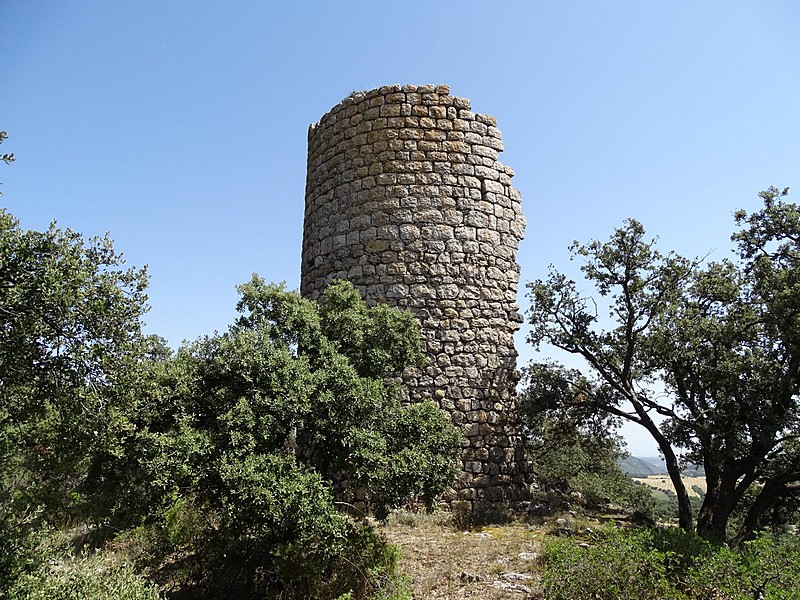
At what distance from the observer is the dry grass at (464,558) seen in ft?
17.7

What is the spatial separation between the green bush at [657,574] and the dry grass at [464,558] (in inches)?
22.1

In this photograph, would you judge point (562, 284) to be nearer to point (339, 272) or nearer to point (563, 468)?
point (339, 272)

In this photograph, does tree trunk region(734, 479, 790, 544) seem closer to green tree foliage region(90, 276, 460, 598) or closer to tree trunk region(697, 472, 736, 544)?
tree trunk region(697, 472, 736, 544)

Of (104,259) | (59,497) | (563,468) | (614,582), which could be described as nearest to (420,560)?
(614,582)

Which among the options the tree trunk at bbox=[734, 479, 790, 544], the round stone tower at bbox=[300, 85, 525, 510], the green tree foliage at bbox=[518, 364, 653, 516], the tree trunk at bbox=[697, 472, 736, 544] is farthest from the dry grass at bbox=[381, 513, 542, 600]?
the tree trunk at bbox=[734, 479, 790, 544]

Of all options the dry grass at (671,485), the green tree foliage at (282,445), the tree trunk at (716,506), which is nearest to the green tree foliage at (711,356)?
the tree trunk at (716,506)

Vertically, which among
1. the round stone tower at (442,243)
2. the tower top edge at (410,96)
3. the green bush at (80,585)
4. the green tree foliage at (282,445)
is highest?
the tower top edge at (410,96)

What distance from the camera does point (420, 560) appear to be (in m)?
6.17

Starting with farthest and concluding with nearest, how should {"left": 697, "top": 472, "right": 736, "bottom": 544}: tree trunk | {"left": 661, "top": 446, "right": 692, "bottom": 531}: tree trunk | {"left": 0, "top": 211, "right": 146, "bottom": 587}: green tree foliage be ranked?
{"left": 661, "top": 446, "right": 692, "bottom": 531}: tree trunk → {"left": 697, "top": 472, "right": 736, "bottom": 544}: tree trunk → {"left": 0, "top": 211, "right": 146, "bottom": 587}: green tree foliage

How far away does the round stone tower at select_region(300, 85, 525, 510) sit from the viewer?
8320 mm

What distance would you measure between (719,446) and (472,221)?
14.9 feet

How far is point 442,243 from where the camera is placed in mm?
8672

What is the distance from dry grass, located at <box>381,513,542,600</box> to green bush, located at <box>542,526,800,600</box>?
0.56 m

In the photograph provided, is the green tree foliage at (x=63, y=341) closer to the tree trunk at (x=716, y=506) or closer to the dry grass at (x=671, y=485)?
the tree trunk at (x=716, y=506)
